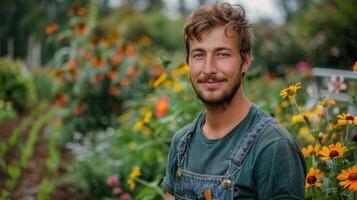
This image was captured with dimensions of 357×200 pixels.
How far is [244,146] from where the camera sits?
4.83ft

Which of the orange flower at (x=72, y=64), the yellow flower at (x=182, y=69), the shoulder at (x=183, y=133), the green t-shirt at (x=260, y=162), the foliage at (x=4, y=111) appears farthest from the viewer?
the orange flower at (x=72, y=64)

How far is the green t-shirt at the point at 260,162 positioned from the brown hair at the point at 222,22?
0.25 meters

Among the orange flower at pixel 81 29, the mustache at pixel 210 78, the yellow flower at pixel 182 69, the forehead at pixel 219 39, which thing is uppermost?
the orange flower at pixel 81 29

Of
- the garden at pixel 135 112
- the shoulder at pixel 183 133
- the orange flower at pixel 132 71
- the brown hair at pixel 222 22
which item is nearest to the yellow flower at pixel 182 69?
the garden at pixel 135 112

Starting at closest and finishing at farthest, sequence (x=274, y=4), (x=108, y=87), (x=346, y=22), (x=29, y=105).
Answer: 1. (x=346, y=22)
2. (x=108, y=87)
3. (x=29, y=105)
4. (x=274, y=4)

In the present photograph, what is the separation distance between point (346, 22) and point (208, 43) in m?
3.80

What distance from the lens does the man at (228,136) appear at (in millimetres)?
1389

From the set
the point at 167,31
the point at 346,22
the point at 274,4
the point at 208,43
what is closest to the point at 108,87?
the point at 346,22

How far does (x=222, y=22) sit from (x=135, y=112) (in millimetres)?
3514

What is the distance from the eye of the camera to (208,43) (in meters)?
1.56

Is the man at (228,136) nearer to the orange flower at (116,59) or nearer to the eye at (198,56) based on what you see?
the eye at (198,56)

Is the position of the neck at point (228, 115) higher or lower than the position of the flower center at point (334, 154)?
higher

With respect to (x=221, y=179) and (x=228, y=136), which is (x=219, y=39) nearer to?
(x=228, y=136)

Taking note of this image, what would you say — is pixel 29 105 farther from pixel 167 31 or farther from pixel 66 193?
pixel 167 31
